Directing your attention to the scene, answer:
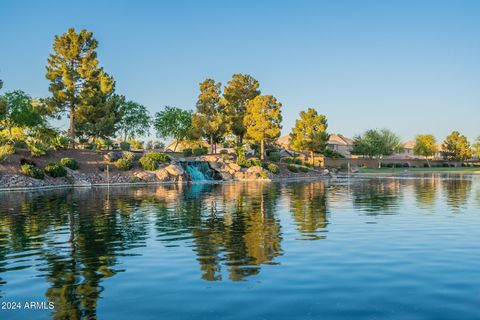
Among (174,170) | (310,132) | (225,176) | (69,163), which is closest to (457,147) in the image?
(310,132)

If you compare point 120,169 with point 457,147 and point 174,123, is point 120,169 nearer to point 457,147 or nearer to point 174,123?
point 174,123

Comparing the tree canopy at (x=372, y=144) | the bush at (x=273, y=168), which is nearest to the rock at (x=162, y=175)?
the bush at (x=273, y=168)

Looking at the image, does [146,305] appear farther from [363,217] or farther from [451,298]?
[363,217]

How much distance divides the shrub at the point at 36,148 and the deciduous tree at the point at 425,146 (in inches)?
4240

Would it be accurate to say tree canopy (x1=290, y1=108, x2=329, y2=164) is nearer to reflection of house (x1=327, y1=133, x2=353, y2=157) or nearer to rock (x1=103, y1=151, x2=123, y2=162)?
rock (x1=103, y1=151, x2=123, y2=162)

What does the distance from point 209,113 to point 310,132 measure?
1948 centimetres

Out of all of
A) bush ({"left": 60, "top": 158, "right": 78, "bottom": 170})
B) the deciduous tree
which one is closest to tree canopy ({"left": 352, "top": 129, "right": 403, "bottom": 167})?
the deciduous tree

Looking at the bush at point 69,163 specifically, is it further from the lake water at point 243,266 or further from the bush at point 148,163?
the lake water at point 243,266

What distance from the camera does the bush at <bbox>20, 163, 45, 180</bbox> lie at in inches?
1789

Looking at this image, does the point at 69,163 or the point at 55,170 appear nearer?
the point at 55,170

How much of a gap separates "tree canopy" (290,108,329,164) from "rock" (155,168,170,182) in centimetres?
3394

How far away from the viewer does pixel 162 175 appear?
55.5m

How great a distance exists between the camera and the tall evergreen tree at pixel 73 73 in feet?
198

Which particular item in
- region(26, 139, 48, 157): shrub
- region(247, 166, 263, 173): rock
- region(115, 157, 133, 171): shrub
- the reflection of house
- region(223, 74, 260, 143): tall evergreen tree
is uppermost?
region(223, 74, 260, 143): tall evergreen tree
